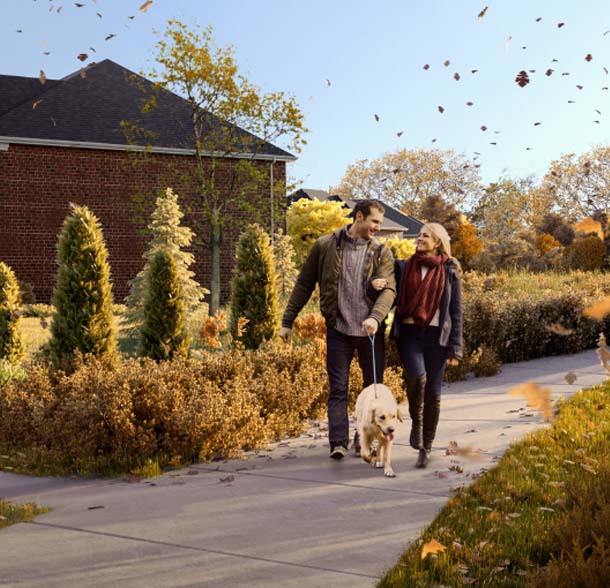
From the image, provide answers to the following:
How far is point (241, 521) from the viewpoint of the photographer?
5.00 meters

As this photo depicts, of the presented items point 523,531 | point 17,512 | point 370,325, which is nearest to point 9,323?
point 17,512

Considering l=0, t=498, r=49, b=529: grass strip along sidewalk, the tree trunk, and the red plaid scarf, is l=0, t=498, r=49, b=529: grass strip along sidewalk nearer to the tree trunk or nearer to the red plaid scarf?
the red plaid scarf

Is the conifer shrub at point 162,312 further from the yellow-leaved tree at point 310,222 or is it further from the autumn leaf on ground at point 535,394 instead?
the yellow-leaved tree at point 310,222

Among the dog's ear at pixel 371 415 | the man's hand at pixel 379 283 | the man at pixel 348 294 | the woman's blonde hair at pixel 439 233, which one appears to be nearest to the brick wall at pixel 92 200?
the man at pixel 348 294

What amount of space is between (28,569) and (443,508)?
2.66 metres

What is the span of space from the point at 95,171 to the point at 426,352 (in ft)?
76.2

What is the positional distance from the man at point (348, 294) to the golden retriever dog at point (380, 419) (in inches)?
17.7

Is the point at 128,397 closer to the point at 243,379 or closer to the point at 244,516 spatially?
the point at 243,379

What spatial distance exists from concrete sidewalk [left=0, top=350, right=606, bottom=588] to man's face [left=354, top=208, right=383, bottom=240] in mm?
1966

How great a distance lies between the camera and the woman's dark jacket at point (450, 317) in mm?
6332

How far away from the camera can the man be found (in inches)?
253

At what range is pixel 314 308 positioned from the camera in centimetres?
1684

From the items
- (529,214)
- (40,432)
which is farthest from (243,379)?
(529,214)

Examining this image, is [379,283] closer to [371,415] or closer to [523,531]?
[371,415]
